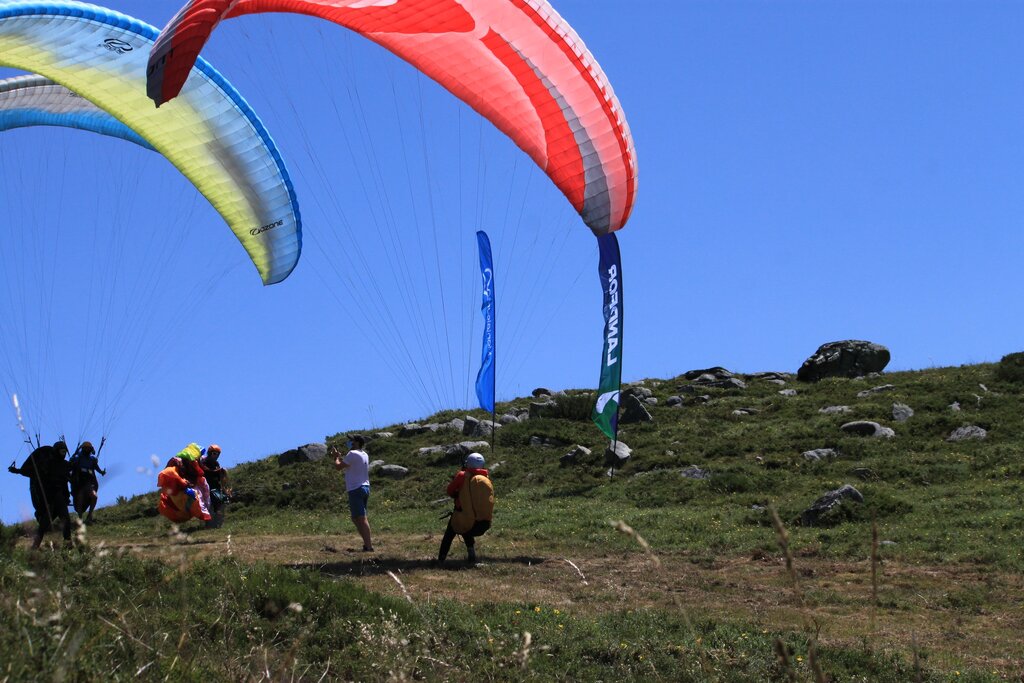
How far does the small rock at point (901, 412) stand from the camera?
26.7 meters

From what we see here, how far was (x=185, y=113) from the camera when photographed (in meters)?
18.4

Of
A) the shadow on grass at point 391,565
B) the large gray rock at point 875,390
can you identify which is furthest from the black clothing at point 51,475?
the large gray rock at point 875,390

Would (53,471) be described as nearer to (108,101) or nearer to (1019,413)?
(108,101)

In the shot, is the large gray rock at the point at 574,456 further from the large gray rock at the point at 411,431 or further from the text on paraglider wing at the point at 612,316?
the large gray rock at the point at 411,431

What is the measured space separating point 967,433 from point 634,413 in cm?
897

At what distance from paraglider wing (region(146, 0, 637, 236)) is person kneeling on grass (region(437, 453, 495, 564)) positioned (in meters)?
4.96

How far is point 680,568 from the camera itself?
15664mm

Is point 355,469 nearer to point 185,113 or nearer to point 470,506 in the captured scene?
point 470,506

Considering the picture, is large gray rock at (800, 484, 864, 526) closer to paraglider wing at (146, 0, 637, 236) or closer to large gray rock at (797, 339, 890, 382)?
paraglider wing at (146, 0, 637, 236)

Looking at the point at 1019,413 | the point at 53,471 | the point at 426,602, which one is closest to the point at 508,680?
the point at 426,602

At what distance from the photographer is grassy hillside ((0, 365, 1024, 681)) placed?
7281 mm

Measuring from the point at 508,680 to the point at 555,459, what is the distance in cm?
1773

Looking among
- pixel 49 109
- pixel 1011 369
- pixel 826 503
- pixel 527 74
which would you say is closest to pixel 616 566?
pixel 826 503

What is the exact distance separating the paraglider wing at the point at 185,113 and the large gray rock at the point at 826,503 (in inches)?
409
